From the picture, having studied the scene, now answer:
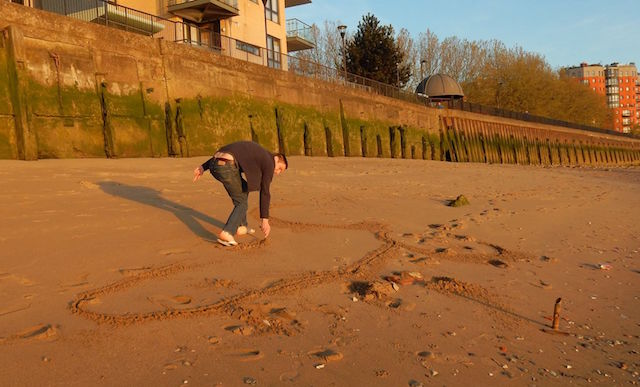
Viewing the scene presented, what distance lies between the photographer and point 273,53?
1014 inches

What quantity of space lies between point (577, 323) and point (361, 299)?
1675mm

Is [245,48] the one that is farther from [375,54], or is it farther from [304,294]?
[304,294]

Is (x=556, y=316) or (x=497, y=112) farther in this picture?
(x=497, y=112)

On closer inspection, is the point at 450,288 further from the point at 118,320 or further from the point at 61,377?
the point at 61,377

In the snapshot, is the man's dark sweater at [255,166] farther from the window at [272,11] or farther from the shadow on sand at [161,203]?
the window at [272,11]

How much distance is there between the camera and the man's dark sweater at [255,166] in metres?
5.11

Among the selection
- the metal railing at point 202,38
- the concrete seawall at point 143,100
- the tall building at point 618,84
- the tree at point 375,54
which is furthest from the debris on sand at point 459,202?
the tall building at point 618,84

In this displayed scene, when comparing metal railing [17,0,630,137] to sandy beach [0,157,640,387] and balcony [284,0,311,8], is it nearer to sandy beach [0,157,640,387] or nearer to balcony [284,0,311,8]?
balcony [284,0,311,8]

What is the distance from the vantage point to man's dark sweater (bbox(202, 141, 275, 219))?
16.8 feet

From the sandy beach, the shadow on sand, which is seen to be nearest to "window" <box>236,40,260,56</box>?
the shadow on sand

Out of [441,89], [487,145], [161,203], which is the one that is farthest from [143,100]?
[441,89]

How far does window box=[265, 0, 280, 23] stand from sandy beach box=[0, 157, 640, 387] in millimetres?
23484

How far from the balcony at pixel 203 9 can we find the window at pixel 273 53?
2.84 metres

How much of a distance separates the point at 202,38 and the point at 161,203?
57.6ft
